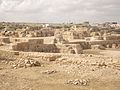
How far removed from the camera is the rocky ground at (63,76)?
10.1 meters

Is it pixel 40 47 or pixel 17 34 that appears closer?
pixel 40 47

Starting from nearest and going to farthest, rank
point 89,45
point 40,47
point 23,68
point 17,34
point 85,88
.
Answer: point 85,88
point 23,68
point 40,47
point 89,45
point 17,34

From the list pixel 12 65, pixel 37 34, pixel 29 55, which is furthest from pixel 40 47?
pixel 37 34

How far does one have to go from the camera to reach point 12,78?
11.2 meters

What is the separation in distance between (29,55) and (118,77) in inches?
317

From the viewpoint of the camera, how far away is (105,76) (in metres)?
11.8

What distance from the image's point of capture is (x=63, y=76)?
11.9 metres

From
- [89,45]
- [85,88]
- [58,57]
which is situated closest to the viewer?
[85,88]

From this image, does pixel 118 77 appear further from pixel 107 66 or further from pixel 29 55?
pixel 29 55

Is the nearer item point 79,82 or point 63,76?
point 79,82

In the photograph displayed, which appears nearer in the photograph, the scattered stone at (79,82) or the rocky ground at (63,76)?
the rocky ground at (63,76)

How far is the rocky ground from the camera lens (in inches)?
399

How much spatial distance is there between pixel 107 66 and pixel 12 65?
531cm

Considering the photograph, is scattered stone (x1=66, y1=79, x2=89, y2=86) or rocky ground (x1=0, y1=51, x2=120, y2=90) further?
scattered stone (x1=66, y1=79, x2=89, y2=86)
